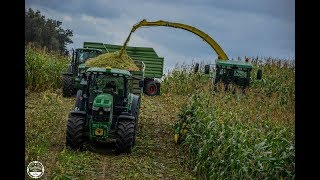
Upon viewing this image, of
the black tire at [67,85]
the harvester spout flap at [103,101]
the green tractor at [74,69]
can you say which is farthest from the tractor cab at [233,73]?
the harvester spout flap at [103,101]

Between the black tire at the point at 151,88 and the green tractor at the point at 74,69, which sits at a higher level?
the green tractor at the point at 74,69

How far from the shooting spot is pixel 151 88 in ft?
59.2

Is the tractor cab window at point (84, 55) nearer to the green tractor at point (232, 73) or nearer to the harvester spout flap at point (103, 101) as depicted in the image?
the green tractor at point (232, 73)

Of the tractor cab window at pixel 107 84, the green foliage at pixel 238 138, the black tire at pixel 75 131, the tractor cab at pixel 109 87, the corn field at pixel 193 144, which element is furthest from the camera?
the tractor cab window at pixel 107 84

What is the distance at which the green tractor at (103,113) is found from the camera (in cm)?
834

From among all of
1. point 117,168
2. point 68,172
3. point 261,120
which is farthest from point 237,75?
point 68,172

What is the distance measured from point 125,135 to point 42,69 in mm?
8229

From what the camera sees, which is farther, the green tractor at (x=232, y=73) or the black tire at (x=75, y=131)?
the green tractor at (x=232, y=73)

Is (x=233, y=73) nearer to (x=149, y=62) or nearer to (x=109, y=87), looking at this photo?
(x=149, y=62)

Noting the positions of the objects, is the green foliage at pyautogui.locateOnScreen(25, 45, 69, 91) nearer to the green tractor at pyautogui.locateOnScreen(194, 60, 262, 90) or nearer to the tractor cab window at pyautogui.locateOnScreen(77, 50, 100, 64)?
the tractor cab window at pyautogui.locateOnScreen(77, 50, 100, 64)

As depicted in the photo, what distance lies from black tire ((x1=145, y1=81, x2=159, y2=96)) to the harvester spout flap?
916 centimetres

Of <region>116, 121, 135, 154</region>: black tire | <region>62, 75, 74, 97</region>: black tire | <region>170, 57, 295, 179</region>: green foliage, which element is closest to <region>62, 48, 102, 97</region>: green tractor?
<region>62, 75, 74, 97</region>: black tire

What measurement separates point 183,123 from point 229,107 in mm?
997
